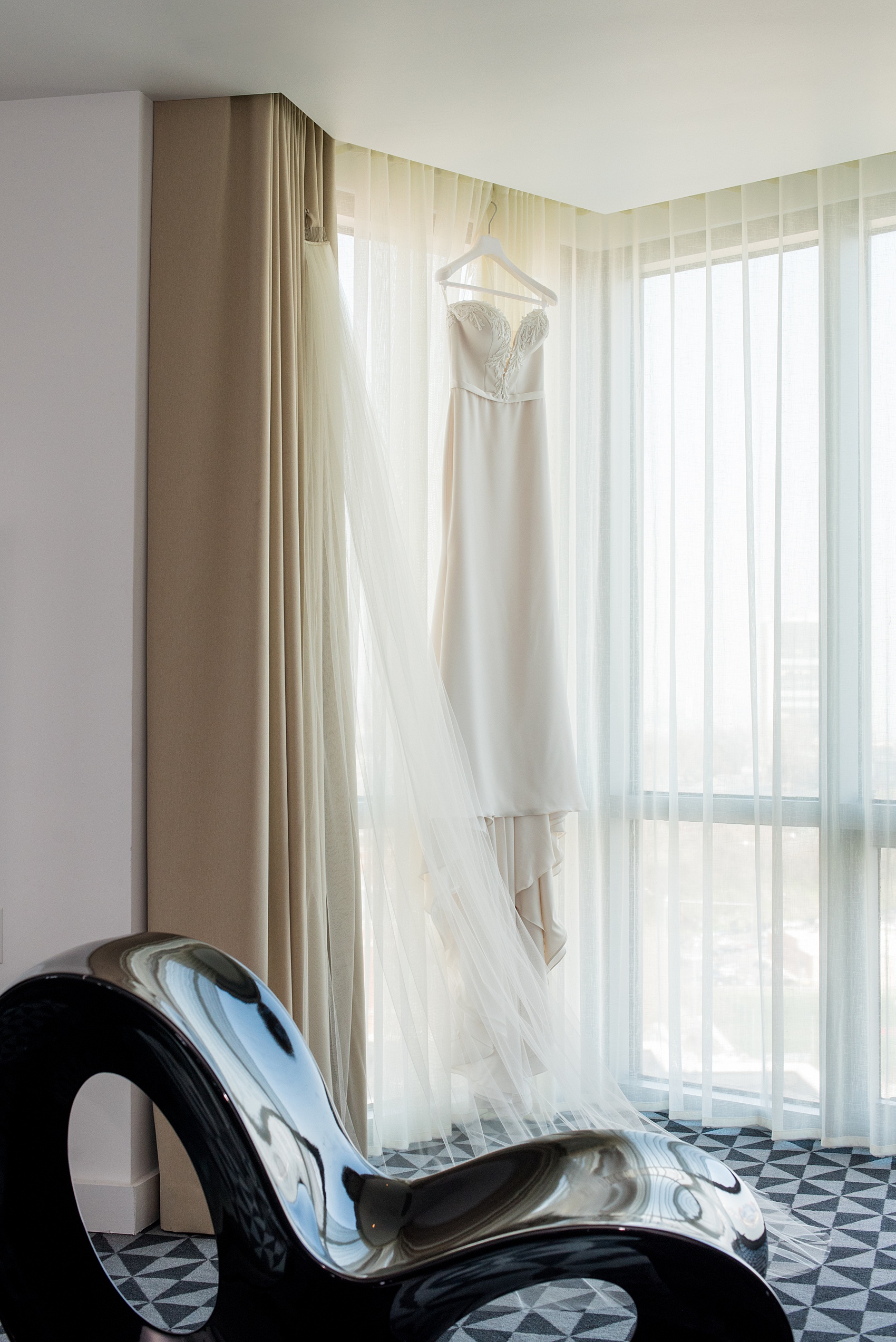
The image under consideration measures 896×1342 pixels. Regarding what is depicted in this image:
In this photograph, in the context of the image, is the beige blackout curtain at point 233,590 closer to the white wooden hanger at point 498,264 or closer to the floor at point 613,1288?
the floor at point 613,1288

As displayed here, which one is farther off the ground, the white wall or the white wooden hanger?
the white wooden hanger

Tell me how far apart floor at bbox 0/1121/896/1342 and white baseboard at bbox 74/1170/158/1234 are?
19mm

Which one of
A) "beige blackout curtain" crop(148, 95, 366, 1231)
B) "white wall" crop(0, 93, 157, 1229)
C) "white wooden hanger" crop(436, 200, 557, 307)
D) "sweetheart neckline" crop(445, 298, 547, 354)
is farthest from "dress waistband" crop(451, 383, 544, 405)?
"white wall" crop(0, 93, 157, 1229)

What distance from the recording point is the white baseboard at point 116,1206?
219 centimetres

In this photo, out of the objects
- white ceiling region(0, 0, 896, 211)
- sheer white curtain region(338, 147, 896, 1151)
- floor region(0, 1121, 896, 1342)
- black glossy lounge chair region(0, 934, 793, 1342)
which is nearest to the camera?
black glossy lounge chair region(0, 934, 793, 1342)

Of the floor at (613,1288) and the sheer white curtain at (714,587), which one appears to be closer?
the floor at (613,1288)

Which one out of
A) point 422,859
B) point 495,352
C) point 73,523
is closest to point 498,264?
point 495,352

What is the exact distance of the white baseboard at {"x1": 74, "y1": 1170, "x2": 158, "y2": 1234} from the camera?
2.19 m

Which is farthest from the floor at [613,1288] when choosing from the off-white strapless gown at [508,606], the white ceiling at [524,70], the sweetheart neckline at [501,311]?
the white ceiling at [524,70]

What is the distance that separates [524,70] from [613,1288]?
2.62 metres

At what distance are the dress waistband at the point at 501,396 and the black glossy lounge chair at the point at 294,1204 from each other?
68.8 inches

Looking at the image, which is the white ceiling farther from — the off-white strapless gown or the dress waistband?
the dress waistband

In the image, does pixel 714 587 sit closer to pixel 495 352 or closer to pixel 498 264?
pixel 495 352

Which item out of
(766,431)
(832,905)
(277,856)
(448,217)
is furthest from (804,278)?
(277,856)
